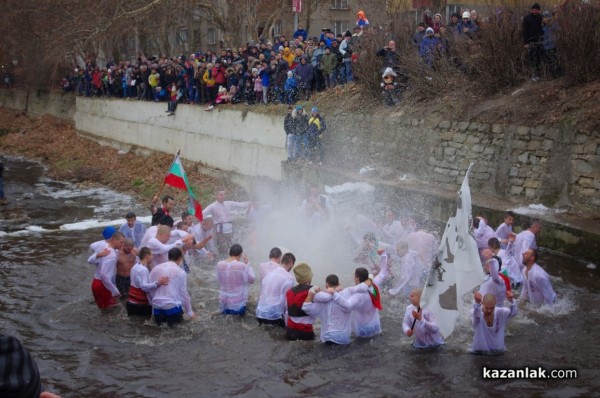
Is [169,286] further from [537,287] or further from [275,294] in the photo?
[537,287]

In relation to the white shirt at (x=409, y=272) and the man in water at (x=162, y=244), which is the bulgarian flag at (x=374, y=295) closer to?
the white shirt at (x=409, y=272)

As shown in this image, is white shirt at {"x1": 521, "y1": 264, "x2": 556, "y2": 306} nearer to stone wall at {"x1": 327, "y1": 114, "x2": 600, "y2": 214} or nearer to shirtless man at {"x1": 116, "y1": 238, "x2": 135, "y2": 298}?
stone wall at {"x1": 327, "y1": 114, "x2": 600, "y2": 214}

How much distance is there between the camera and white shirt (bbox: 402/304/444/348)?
897 cm

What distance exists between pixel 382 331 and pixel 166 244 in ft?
13.3

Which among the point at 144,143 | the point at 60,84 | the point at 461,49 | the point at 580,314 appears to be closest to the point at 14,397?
the point at 580,314

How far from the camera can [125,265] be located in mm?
11469

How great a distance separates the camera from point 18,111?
45.2 m

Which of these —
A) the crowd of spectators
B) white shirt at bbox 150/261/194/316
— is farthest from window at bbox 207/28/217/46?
white shirt at bbox 150/261/194/316

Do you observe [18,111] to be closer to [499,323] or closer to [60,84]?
[60,84]

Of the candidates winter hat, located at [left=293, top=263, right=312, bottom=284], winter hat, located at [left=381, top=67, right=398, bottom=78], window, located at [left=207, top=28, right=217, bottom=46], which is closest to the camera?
winter hat, located at [left=293, top=263, right=312, bottom=284]

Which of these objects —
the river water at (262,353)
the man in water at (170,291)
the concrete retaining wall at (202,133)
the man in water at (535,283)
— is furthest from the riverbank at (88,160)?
the man in water at (535,283)

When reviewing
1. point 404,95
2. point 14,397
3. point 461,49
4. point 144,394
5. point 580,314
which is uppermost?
point 461,49

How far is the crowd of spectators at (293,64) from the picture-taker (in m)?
16.7

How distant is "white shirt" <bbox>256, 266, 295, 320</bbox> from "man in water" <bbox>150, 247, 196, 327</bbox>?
1222 millimetres
